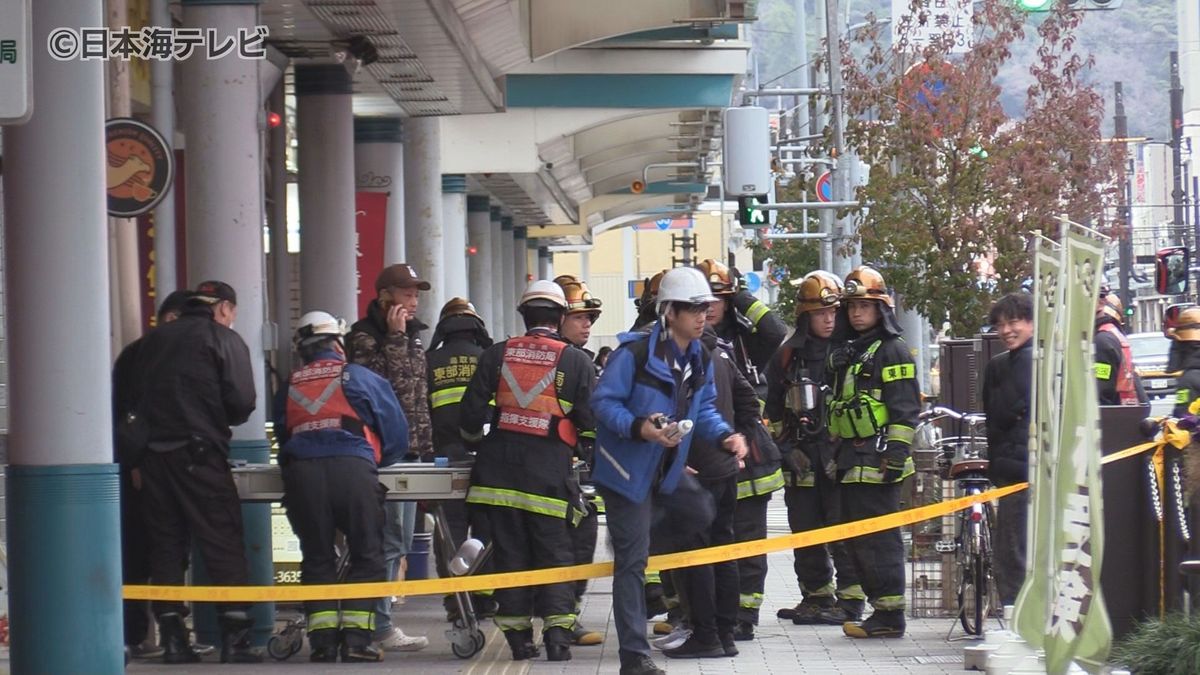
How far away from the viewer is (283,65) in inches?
628

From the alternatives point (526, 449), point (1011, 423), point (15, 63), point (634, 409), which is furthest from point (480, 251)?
point (15, 63)

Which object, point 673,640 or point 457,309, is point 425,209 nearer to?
point 457,309

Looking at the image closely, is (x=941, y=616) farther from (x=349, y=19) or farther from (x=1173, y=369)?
(x=349, y=19)

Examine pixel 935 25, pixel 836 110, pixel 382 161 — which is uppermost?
pixel 935 25

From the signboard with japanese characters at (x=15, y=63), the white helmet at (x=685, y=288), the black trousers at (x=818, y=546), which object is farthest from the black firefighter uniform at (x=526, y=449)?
the signboard with japanese characters at (x=15, y=63)

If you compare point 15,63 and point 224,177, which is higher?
point 15,63

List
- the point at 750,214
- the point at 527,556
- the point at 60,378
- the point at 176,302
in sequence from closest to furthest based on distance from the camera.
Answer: the point at 60,378
the point at 527,556
the point at 176,302
the point at 750,214

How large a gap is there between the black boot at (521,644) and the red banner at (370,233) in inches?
341

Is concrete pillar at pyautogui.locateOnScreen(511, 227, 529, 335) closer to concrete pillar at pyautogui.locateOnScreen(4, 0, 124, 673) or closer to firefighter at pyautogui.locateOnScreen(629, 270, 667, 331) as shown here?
firefighter at pyautogui.locateOnScreen(629, 270, 667, 331)

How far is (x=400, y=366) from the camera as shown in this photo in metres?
12.8

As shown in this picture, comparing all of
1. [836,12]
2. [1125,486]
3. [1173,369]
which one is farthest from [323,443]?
[836,12]

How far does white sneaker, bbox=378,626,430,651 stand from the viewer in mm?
11547

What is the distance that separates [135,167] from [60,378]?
3.44 metres

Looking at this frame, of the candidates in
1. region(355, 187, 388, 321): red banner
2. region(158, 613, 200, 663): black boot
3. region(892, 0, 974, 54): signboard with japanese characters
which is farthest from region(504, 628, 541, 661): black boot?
region(892, 0, 974, 54): signboard with japanese characters
